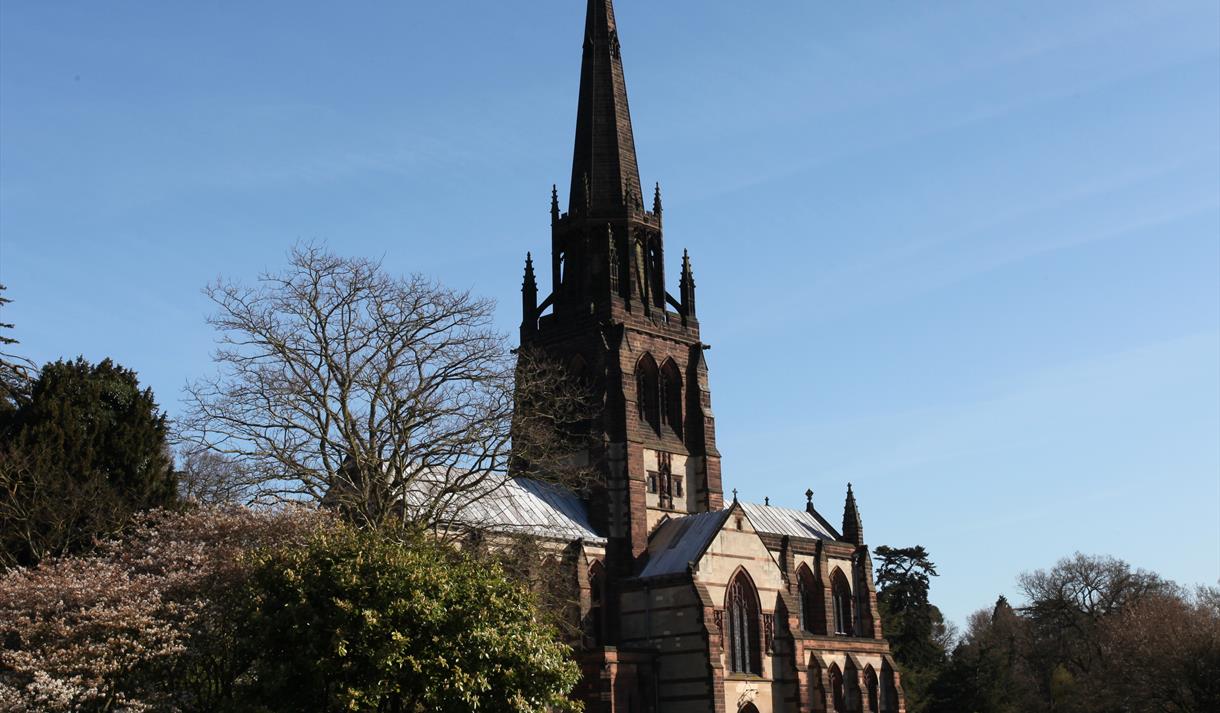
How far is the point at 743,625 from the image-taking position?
54531mm

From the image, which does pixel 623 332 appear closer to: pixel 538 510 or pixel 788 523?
pixel 538 510

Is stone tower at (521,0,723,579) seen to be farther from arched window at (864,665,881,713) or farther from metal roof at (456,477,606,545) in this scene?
arched window at (864,665,881,713)

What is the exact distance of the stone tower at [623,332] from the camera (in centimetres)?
5678

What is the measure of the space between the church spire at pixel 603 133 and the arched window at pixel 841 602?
1975cm

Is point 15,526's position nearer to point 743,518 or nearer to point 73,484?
point 73,484

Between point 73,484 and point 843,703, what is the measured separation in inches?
1480

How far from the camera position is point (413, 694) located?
2861 cm

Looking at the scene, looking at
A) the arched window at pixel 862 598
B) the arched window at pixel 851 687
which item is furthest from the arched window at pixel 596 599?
the arched window at pixel 862 598

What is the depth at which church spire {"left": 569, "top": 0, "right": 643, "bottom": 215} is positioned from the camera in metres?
61.5

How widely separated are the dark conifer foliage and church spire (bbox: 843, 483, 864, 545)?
120ft

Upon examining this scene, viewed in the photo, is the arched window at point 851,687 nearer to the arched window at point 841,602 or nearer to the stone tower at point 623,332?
the arched window at point 841,602

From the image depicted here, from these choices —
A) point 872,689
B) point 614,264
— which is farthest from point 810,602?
point 614,264

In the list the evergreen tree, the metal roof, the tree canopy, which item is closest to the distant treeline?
the evergreen tree

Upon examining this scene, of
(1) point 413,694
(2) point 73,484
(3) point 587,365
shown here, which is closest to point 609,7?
(3) point 587,365
